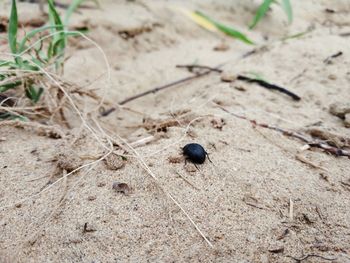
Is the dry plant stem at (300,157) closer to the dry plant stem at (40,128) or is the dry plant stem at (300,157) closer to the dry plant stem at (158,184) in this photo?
the dry plant stem at (158,184)

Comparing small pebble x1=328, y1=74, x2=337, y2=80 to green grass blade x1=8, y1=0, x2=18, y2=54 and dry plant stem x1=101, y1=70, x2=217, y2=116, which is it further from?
green grass blade x1=8, y1=0, x2=18, y2=54

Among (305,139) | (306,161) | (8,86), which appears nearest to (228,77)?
(305,139)

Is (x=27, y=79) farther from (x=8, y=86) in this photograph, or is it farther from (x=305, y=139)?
(x=305, y=139)

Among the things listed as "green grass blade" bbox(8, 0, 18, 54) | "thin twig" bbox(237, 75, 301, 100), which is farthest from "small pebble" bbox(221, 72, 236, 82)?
"green grass blade" bbox(8, 0, 18, 54)

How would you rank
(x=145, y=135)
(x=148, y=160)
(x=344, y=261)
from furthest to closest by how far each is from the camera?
(x=145, y=135), (x=148, y=160), (x=344, y=261)

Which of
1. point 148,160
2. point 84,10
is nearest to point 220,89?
point 148,160

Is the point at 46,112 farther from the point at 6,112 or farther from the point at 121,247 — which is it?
the point at 121,247

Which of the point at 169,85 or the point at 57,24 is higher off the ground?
the point at 57,24

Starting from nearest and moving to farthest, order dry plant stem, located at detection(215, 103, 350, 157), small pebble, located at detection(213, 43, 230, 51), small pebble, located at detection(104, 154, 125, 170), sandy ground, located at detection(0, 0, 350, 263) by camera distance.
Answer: sandy ground, located at detection(0, 0, 350, 263) < small pebble, located at detection(104, 154, 125, 170) < dry plant stem, located at detection(215, 103, 350, 157) < small pebble, located at detection(213, 43, 230, 51)
